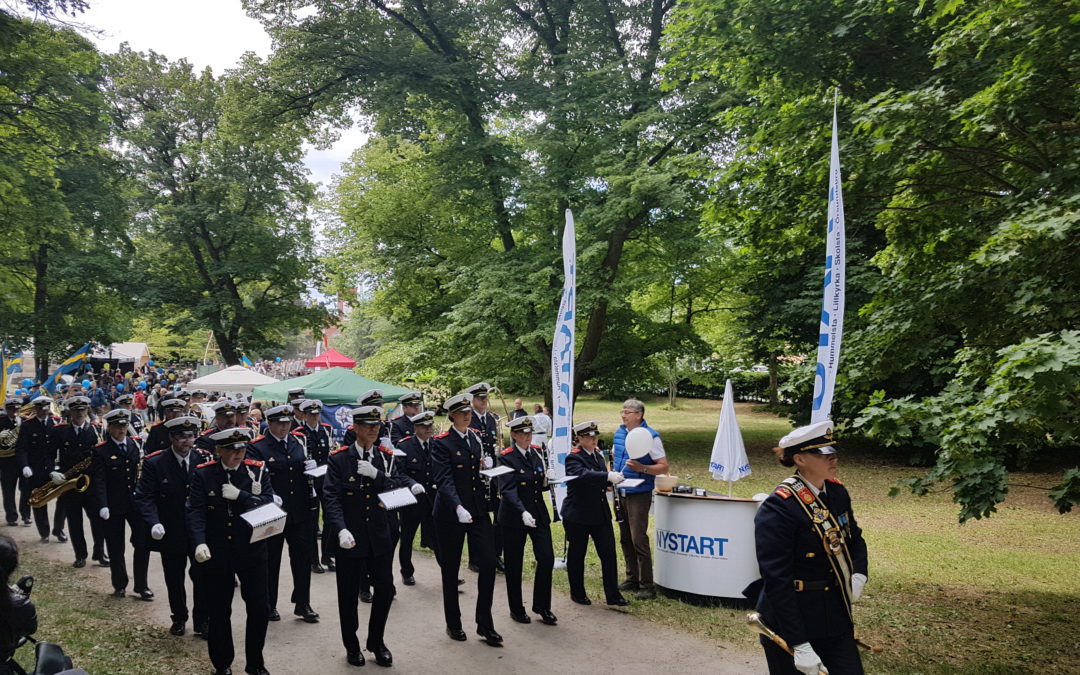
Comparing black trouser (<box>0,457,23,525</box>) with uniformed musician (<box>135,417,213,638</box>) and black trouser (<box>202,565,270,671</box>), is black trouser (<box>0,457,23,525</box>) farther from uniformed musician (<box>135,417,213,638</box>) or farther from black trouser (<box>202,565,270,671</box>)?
black trouser (<box>202,565,270,671</box>)

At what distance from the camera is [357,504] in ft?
21.8

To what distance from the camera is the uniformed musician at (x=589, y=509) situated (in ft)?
26.8

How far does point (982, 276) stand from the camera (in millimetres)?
6793

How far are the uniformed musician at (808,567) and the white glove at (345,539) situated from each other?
348 centimetres

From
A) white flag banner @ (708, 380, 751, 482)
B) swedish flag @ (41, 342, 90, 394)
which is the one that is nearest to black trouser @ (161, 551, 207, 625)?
white flag banner @ (708, 380, 751, 482)

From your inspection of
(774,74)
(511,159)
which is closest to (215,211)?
(511,159)

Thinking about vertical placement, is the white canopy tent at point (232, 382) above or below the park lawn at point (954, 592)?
above

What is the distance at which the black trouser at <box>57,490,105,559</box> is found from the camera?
31.0ft

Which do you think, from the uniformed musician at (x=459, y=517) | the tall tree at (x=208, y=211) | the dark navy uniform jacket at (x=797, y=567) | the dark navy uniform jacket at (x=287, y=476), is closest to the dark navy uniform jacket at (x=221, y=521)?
the uniformed musician at (x=459, y=517)

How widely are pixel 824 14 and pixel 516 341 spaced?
44.6 ft

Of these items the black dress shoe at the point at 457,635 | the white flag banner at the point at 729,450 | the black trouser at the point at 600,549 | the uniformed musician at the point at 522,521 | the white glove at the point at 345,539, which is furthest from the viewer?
the white flag banner at the point at 729,450

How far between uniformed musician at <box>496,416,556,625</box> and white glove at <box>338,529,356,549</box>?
1.86 m

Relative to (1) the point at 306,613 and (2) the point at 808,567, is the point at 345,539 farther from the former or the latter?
(2) the point at 808,567

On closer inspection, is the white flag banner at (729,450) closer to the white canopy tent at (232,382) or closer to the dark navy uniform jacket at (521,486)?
the dark navy uniform jacket at (521,486)
